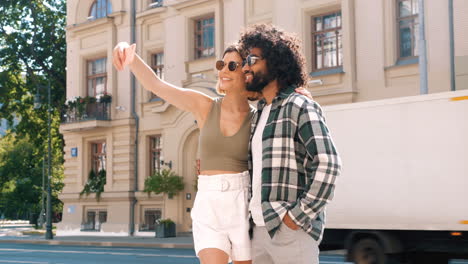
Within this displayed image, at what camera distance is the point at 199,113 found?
4359mm

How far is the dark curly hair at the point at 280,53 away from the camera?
12.8ft

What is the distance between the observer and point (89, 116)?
33531 millimetres

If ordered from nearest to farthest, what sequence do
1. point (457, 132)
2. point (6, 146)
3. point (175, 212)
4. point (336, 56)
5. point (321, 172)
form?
point (321, 172) < point (457, 132) < point (336, 56) < point (175, 212) < point (6, 146)

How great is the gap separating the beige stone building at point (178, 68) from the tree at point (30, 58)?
4163 millimetres

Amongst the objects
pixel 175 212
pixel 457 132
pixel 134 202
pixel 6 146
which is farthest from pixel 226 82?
pixel 6 146

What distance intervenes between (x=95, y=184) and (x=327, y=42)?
1322 centimetres

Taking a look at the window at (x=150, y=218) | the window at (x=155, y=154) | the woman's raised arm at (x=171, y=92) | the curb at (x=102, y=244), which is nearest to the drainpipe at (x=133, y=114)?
the window at (x=150, y=218)

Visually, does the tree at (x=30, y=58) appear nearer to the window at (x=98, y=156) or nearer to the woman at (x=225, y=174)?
the window at (x=98, y=156)

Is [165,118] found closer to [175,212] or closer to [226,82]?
[175,212]

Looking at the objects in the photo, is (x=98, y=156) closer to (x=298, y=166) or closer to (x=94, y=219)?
(x=94, y=219)

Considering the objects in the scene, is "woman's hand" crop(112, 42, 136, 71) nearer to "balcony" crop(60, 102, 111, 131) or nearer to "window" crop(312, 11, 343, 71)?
"window" crop(312, 11, 343, 71)

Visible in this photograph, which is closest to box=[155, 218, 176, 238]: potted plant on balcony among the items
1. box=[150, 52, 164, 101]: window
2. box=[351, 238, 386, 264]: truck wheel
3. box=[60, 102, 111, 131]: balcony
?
box=[150, 52, 164, 101]: window

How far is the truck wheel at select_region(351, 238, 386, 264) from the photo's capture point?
11695mm

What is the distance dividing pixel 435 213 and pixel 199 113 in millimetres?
7742
